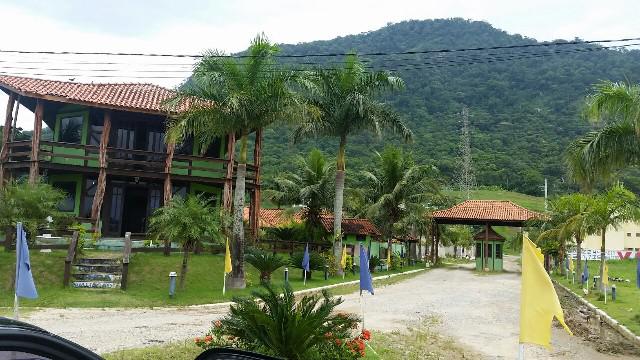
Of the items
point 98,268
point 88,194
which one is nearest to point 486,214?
point 88,194

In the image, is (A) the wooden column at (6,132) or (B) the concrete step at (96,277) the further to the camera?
(A) the wooden column at (6,132)

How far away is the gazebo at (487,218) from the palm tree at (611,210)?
15.9 meters

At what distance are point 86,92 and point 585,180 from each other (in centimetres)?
1999

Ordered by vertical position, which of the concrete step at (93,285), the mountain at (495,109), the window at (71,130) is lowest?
the concrete step at (93,285)

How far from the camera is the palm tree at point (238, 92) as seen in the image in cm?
1756

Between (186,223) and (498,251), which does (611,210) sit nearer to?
(186,223)

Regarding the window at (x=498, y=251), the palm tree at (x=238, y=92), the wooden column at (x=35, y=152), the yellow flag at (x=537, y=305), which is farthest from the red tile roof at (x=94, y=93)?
the window at (x=498, y=251)

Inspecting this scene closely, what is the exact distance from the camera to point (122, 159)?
22578 mm

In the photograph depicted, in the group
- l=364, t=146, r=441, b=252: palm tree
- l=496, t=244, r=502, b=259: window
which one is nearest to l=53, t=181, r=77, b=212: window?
l=364, t=146, r=441, b=252: palm tree

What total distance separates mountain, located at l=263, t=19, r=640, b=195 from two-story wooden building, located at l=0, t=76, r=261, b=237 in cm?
2858

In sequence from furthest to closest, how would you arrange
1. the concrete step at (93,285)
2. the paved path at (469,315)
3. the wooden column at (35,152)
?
the wooden column at (35,152) < the concrete step at (93,285) < the paved path at (469,315)

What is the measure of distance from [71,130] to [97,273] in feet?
34.1

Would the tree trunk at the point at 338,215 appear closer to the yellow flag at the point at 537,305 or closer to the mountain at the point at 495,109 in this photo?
the yellow flag at the point at 537,305

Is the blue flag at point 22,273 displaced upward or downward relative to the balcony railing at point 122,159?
downward
